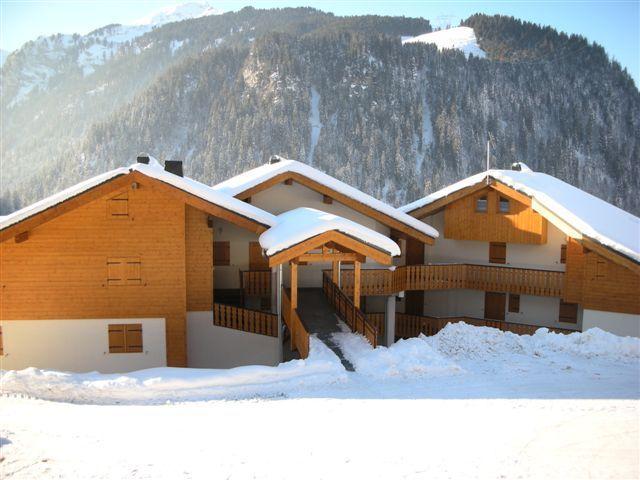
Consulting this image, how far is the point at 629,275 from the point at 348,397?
1274cm

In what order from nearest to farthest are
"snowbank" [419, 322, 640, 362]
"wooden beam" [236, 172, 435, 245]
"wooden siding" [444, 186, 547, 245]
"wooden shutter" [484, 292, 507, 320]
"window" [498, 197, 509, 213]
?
"snowbank" [419, 322, 640, 362], "wooden beam" [236, 172, 435, 245], "wooden siding" [444, 186, 547, 245], "window" [498, 197, 509, 213], "wooden shutter" [484, 292, 507, 320]

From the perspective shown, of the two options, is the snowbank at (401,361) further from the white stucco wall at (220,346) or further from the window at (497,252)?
the window at (497,252)

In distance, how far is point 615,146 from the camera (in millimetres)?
114750

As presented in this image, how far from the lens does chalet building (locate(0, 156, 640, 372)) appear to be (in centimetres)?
1670

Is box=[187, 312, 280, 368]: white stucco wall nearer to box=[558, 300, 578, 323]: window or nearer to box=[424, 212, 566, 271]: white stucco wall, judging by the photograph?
box=[424, 212, 566, 271]: white stucco wall

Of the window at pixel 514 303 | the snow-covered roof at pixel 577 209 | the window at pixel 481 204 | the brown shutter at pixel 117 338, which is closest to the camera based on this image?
the brown shutter at pixel 117 338

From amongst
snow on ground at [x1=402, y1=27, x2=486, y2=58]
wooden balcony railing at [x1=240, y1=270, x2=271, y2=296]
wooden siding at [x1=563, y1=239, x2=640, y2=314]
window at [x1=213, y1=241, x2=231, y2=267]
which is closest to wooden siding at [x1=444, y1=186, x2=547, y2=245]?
wooden siding at [x1=563, y1=239, x2=640, y2=314]

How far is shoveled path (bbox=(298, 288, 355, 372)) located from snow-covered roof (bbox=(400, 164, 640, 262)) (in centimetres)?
668

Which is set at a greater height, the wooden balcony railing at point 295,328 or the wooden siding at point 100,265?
the wooden siding at point 100,265

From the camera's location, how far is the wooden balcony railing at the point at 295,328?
15070mm

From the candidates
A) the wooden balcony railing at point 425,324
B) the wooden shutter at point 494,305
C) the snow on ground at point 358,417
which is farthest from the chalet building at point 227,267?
the snow on ground at point 358,417

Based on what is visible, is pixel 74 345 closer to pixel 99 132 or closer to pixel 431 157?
pixel 431 157

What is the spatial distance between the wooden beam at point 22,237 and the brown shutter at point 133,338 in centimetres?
379

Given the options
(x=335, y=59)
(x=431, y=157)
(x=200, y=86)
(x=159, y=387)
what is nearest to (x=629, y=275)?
(x=159, y=387)
